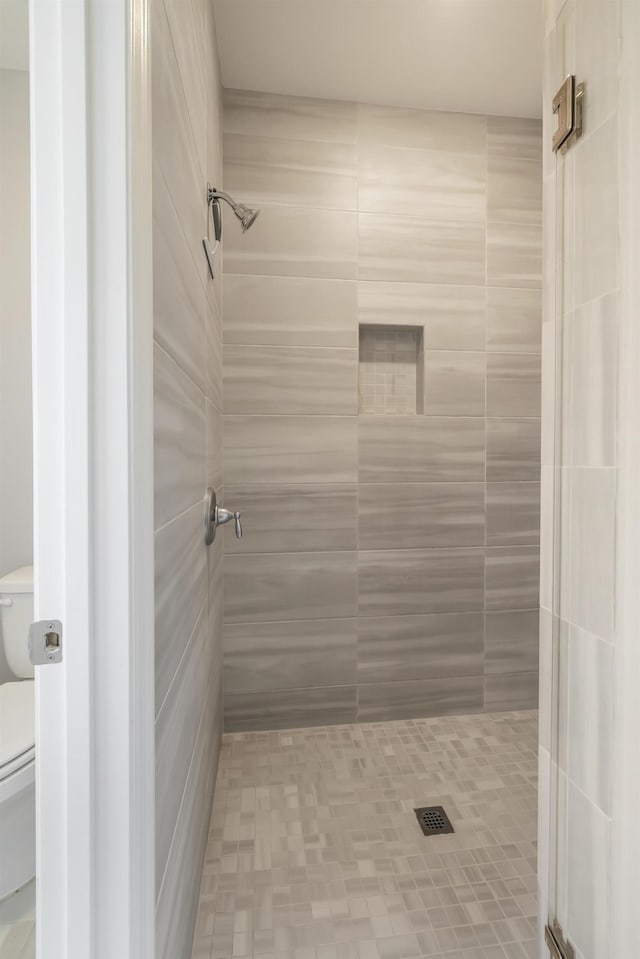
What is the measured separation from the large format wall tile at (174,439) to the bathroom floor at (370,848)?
1.09 m

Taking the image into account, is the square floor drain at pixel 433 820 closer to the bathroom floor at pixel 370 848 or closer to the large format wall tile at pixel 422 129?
the bathroom floor at pixel 370 848

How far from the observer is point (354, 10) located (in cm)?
182

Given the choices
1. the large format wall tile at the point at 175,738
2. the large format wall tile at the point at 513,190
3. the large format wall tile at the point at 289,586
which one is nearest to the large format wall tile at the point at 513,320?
the large format wall tile at the point at 513,190

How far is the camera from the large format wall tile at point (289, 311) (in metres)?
2.22

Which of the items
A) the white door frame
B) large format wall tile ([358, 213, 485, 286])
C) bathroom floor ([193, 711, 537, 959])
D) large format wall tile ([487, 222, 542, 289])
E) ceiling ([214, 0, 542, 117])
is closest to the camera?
the white door frame

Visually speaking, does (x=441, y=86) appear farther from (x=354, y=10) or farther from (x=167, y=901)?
(x=167, y=901)

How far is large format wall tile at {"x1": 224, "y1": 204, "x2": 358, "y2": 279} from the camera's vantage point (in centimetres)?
221

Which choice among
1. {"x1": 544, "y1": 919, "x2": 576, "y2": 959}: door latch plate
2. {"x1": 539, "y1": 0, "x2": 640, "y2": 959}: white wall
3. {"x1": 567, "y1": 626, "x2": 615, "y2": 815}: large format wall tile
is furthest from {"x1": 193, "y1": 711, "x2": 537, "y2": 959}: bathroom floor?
{"x1": 567, "y1": 626, "x2": 615, "y2": 815}: large format wall tile

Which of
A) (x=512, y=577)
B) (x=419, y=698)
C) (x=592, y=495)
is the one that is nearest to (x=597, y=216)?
(x=592, y=495)

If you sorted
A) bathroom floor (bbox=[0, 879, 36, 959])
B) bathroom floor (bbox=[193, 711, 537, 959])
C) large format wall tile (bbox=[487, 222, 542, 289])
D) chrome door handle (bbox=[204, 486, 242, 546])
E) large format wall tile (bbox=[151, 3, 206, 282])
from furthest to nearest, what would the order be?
large format wall tile (bbox=[487, 222, 542, 289]) → chrome door handle (bbox=[204, 486, 242, 546]) → bathroom floor (bbox=[193, 711, 537, 959]) → bathroom floor (bbox=[0, 879, 36, 959]) → large format wall tile (bbox=[151, 3, 206, 282])

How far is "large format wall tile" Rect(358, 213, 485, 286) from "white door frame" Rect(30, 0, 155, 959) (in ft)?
5.67

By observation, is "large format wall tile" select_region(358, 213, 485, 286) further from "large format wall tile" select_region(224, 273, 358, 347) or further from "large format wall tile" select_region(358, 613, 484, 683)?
"large format wall tile" select_region(358, 613, 484, 683)

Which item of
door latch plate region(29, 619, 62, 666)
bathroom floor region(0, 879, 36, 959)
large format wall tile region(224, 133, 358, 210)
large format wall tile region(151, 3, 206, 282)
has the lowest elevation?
bathroom floor region(0, 879, 36, 959)

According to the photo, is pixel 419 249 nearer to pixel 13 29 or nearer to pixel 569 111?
pixel 569 111
